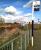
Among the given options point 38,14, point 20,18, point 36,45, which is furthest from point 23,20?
point 36,45

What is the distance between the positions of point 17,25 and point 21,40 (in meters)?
0.21

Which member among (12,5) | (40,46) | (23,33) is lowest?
(40,46)

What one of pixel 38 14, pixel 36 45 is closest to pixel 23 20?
pixel 38 14

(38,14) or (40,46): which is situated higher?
(38,14)

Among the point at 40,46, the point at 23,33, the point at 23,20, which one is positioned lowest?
the point at 40,46

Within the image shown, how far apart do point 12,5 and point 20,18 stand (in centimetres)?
21

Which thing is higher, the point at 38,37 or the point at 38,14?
the point at 38,14

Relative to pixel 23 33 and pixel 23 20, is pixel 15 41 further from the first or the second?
pixel 23 20

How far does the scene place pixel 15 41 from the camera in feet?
7.79

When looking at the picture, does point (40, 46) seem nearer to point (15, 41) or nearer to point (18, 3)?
point (15, 41)

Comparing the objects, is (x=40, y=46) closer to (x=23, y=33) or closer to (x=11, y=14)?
(x=23, y=33)

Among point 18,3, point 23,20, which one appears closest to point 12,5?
point 18,3

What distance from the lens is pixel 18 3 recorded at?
240cm

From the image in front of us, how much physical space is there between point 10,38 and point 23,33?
189 mm
